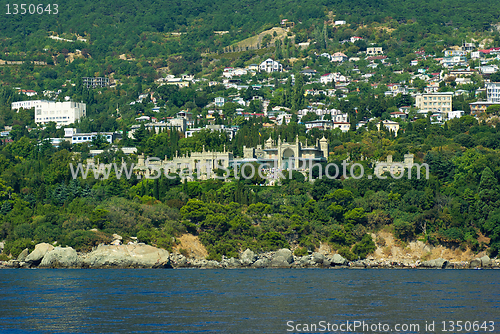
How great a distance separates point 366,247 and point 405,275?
33.0ft

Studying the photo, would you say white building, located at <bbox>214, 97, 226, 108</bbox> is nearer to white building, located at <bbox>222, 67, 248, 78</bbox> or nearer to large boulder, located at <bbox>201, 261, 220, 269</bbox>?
white building, located at <bbox>222, 67, 248, 78</bbox>

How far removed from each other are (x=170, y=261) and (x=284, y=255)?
30.9 ft

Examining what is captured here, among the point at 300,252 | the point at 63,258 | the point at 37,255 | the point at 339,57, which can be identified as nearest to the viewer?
the point at 63,258

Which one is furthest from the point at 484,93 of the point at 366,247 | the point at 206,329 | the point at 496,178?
the point at 206,329

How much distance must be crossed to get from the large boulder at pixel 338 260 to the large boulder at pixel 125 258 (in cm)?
1364

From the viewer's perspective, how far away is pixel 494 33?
17212cm

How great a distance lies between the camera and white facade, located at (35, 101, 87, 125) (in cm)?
13438

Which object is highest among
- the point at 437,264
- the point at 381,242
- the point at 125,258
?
the point at 381,242

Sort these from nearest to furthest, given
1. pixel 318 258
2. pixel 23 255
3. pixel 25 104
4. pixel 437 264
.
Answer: pixel 23 255 → pixel 437 264 → pixel 318 258 → pixel 25 104

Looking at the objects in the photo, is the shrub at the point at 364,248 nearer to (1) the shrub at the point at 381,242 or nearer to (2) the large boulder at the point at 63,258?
(1) the shrub at the point at 381,242

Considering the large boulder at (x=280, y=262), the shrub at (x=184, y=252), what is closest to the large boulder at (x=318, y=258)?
the large boulder at (x=280, y=262)

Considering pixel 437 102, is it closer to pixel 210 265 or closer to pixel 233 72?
pixel 210 265

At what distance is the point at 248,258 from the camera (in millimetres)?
64688

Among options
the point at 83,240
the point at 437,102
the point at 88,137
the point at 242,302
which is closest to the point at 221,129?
the point at 88,137
